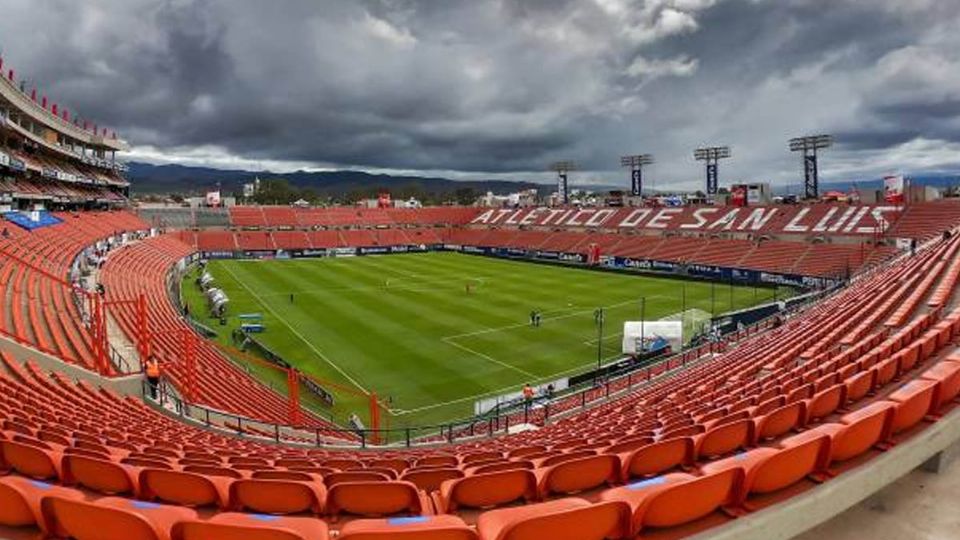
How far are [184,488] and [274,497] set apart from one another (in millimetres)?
824

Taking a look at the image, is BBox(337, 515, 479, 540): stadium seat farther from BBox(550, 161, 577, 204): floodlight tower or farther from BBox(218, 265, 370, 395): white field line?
BBox(550, 161, 577, 204): floodlight tower

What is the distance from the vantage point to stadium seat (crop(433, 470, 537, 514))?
5.00 metres

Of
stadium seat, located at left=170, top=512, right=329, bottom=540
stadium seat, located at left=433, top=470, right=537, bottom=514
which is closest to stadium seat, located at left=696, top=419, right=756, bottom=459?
stadium seat, located at left=433, top=470, right=537, bottom=514

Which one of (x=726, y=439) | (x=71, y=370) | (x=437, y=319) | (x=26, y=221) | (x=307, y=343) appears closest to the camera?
(x=726, y=439)

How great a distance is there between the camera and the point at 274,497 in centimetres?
491

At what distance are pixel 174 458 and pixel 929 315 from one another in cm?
1369

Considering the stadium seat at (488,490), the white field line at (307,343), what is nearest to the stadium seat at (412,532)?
the stadium seat at (488,490)

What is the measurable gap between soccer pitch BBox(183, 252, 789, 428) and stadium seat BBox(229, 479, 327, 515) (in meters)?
18.9

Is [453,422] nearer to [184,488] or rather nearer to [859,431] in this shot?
[184,488]

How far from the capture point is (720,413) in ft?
27.7

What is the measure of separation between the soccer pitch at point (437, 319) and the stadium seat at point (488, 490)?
18868mm

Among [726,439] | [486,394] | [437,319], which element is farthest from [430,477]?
[437,319]

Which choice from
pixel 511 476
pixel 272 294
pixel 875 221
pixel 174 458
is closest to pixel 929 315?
pixel 511 476

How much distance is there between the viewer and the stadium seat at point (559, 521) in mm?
3186
